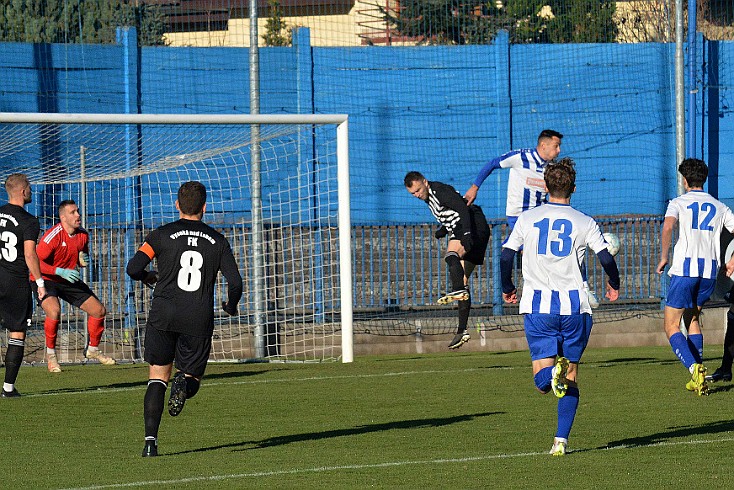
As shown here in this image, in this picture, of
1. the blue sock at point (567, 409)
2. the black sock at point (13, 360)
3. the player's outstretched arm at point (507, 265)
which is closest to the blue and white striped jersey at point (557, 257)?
the player's outstretched arm at point (507, 265)

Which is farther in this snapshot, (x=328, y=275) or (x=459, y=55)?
(x=459, y=55)

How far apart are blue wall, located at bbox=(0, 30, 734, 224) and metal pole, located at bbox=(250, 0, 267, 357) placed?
21.1 ft

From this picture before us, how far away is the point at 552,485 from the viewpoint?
6941 mm

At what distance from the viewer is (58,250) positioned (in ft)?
46.8

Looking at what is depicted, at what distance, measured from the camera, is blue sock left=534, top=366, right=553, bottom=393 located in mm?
7922

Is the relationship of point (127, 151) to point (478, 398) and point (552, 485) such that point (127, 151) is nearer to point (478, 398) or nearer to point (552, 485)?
point (478, 398)

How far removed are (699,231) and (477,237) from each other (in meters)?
2.79

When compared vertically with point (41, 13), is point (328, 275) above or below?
below

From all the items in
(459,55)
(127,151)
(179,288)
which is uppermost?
(459,55)

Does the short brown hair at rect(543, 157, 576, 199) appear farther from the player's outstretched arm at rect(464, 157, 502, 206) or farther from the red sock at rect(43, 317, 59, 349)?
the red sock at rect(43, 317, 59, 349)

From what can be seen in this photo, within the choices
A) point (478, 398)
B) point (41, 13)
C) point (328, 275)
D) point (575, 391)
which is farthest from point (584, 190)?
point (575, 391)

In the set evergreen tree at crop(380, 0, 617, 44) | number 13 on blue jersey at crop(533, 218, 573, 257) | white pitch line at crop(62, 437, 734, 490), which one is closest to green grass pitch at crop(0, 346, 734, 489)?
white pitch line at crop(62, 437, 734, 490)

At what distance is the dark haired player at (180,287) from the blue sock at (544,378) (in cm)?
200

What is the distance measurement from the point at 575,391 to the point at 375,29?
1599 centimetres
